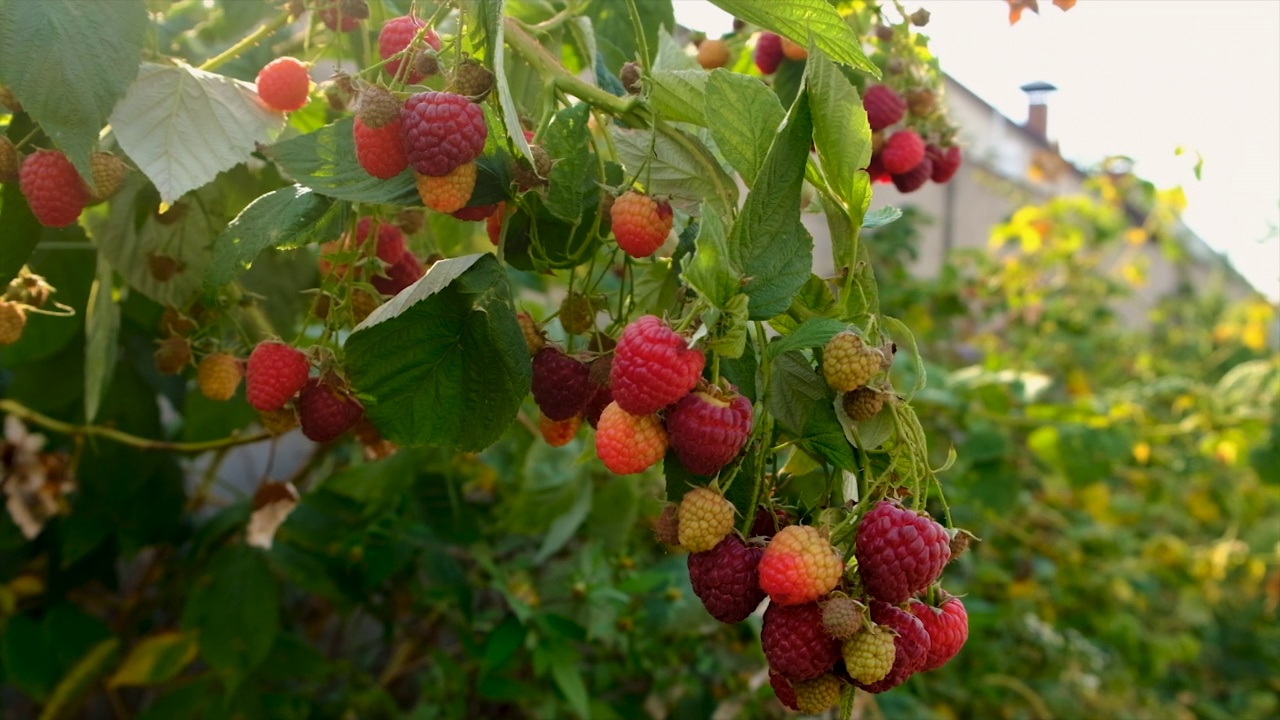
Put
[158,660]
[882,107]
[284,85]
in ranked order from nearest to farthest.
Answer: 1. [284,85]
2. [882,107]
3. [158,660]

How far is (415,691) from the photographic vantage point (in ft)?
5.44

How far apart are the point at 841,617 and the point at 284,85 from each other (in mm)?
477

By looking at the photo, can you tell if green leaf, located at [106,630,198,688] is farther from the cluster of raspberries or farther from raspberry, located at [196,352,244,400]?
the cluster of raspberries

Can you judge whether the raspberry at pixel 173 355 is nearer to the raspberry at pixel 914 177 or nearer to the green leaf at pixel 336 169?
the green leaf at pixel 336 169

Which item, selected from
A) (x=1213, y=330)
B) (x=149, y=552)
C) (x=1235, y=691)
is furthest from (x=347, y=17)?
(x=1213, y=330)

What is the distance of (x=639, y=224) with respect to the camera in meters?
0.53

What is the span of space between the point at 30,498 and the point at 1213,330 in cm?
367

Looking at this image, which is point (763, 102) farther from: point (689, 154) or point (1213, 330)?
point (1213, 330)

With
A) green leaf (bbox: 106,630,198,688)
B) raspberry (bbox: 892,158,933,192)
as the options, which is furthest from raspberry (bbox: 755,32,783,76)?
green leaf (bbox: 106,630,198,688)

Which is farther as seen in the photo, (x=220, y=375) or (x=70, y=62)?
(x=220, y=375)

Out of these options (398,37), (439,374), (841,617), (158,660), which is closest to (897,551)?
(841,617)

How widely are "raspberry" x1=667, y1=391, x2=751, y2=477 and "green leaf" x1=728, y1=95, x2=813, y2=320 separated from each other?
5 cm

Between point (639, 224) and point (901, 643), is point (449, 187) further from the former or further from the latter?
point (901, 643)

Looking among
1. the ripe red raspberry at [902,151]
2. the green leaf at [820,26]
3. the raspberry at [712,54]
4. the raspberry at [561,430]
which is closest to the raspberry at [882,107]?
the ripe red raspberry at [902,151]
